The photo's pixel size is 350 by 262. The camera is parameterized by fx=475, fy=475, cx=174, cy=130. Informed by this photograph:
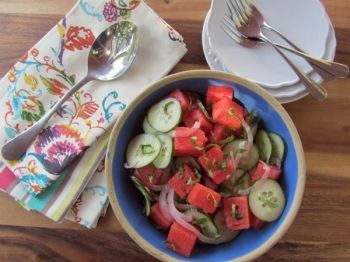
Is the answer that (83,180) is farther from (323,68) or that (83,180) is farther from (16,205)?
(323,68)

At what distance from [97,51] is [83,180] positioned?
0.24 metres

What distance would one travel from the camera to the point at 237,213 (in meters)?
0.73

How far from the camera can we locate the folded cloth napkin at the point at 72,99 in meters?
0.84

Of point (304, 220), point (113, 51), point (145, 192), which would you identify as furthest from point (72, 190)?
point (304, 220)

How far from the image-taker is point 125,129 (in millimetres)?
743

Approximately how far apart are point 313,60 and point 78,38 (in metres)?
0.42

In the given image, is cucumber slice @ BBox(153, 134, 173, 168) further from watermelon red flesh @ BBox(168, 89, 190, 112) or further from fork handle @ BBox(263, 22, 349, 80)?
fork handle @ BBox(263, 22, 349, 80)

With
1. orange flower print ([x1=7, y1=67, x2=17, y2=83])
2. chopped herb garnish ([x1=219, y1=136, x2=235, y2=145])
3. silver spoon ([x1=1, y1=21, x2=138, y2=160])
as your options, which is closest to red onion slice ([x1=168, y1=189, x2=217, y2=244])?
chopped herb garnish ([x1=219, y1=136, x2=235, y2=145])

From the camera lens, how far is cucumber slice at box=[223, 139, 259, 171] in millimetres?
747

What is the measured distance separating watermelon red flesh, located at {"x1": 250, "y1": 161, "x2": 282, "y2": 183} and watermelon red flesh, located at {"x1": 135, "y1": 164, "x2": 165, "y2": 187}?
0.47 feet

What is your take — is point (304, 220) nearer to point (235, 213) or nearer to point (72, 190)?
point (235, 213)

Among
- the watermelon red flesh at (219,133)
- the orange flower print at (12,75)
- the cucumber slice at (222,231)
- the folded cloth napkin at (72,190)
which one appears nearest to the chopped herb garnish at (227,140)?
the watermelon red flesh at (219,133)

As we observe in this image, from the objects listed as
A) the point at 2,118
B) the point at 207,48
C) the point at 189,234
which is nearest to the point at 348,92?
the point at 207,48

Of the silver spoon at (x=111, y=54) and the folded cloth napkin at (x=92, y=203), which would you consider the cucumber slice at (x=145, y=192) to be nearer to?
the folded cloth napkin at (x=92, y=203)
